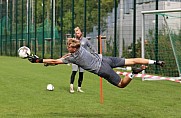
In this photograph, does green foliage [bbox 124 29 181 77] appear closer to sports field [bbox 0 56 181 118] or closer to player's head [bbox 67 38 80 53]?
sports field [bbox 0 56 181 118]

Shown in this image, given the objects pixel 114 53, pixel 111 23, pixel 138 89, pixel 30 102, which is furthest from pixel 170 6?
pixel 30 102

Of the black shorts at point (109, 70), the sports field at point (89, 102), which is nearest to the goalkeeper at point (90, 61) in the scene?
the black shorts at point (109, 70)

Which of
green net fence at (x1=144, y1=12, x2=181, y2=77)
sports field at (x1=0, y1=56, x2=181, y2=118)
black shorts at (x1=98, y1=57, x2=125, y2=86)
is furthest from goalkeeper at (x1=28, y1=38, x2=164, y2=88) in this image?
green net fence at (x1=144, y1=12, x2=181, y2=77)

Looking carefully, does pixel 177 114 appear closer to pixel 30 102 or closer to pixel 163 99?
pixel 163 99

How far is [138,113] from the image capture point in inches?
387

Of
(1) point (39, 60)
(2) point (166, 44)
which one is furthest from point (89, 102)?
(2) point (166, 44)

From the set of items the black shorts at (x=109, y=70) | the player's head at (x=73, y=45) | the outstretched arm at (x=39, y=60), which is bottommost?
the black shorts at (x=109, y=70)

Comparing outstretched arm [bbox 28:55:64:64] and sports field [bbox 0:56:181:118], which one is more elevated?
outstretched arm [bbox 28:55:64:64]

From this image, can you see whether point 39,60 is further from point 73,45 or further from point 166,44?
point 166,44

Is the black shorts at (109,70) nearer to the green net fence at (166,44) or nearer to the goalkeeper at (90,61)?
the goalkeeper at (90,61)

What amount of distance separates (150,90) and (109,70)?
5.69m

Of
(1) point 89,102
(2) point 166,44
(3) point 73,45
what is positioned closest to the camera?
(3) point 73,45

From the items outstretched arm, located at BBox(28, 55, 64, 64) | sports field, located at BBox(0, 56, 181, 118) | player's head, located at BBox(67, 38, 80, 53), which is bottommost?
sports field, located at BBox(0, 56, 181, 118)

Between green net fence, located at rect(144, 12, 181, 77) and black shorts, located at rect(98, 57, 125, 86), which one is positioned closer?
black shorts, located at rect(98, 57, 125, 86)
